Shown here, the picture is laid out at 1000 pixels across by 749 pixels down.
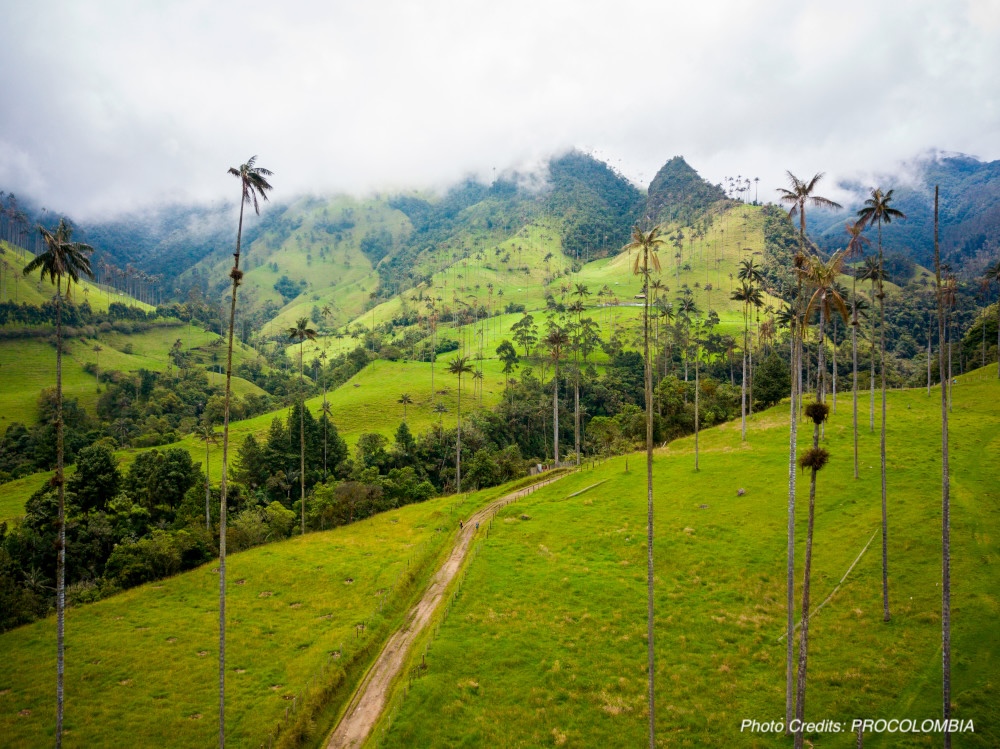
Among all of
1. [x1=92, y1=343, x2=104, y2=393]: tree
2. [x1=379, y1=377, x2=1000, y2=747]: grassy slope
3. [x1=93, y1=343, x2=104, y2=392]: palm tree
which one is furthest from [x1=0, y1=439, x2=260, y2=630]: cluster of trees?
[x1=93, y1=343, x2=104, y2=392]: palm tree

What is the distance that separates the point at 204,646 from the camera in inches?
1642

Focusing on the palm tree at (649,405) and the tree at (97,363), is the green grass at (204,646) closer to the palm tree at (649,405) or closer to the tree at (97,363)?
the palm tree at (649,405)

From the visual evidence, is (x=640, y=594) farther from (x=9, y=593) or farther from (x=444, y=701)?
(x=9, y=593)

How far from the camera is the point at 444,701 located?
31359 mm

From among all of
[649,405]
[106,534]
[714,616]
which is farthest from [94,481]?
[714,616]

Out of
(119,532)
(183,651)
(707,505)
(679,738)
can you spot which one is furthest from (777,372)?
(119,532)

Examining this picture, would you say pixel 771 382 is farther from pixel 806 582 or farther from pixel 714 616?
pixel 806 582

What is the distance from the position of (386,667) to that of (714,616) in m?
24.8

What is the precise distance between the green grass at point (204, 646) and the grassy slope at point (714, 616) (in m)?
9.94

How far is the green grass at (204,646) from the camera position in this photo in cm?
3250

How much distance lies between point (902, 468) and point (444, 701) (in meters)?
55.5

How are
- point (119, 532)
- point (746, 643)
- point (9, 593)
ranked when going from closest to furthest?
point (746, 643), point (9, 593), point (119, 532)

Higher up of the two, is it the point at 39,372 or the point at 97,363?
Answer: the point at 97,363

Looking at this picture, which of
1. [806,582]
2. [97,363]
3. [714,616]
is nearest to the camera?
[806,582]
